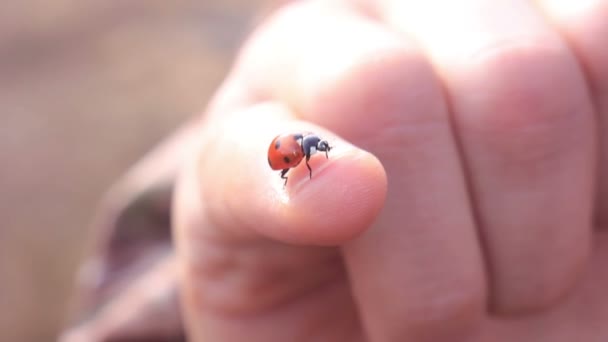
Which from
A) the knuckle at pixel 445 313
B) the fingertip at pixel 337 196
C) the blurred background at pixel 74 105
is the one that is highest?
the blurred background at pixel 74 105

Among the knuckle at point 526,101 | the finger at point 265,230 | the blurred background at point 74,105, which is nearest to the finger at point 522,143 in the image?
the knuckle at point 526,101

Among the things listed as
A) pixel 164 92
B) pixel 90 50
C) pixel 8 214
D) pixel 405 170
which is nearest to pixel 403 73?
pixel 405 170

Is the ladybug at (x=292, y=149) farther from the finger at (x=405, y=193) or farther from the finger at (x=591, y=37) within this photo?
the finger at (x=591, y=37)

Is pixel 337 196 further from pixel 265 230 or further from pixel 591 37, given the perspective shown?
pixel 591 37

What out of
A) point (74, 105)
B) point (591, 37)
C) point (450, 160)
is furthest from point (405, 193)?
point (74, 105)

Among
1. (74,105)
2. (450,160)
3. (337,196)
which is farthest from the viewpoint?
(74,105)

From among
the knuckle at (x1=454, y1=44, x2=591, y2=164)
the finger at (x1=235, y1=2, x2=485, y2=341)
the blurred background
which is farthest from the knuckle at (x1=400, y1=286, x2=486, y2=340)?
the blurred background

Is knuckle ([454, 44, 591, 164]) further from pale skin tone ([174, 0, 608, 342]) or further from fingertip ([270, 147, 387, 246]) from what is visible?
fingertip ([270, 147, 387, 246])
